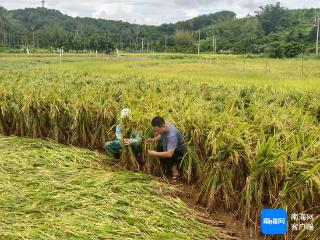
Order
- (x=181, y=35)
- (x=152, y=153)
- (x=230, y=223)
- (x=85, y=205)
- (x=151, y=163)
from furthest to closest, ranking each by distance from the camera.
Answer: (x=181, y=35) → (x=151, y=163) → (x=152, y=153) → (x=230, y=223) → (x=85, y=205)

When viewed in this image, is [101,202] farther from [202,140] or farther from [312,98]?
[312,98]

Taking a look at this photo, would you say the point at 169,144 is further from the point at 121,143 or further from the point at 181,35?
the point at 181,35

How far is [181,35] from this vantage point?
294ft

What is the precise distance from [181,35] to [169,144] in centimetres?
8599

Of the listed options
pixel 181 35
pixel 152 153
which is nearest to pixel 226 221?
pixel 152 153

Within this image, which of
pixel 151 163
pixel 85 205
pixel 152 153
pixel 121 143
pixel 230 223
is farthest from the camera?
pixel 121 143

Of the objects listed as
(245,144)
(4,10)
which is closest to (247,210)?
(245,144)

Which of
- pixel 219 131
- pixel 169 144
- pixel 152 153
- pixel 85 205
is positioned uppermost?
pixel 219 131

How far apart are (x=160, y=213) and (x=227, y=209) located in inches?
33.9

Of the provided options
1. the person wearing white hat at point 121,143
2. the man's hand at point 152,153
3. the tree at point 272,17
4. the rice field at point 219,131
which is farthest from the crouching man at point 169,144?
the tree at point 272,17

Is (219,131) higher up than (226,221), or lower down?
higher up

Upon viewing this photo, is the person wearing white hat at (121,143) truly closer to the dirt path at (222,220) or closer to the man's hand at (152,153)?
the man's hand at (152,153)

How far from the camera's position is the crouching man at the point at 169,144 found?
18.3ft

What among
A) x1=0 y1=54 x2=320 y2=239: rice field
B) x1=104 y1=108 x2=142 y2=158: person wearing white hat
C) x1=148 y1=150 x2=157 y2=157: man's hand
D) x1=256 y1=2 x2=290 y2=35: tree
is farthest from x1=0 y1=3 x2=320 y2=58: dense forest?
x1=148 y1=150 x2=157 y2=157: man's hand
